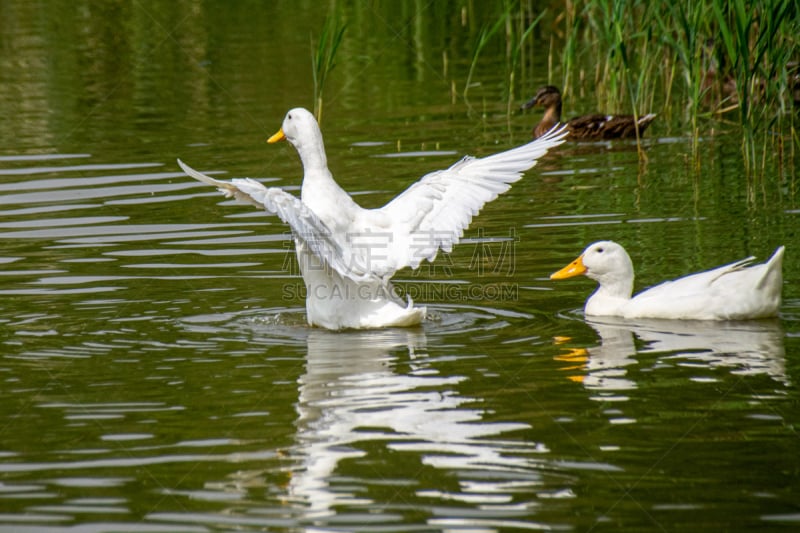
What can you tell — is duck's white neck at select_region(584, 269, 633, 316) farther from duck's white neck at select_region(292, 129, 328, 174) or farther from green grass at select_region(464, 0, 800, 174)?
green grass at select_region(464, 0, 800, 174)

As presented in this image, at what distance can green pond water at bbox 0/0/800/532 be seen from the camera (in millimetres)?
4938

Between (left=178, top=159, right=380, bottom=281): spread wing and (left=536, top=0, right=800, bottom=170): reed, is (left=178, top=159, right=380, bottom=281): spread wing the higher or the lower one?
the lower one

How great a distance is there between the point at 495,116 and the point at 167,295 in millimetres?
8910

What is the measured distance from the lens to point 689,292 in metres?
7.82

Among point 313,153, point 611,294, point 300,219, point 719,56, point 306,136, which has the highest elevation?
point 719,56

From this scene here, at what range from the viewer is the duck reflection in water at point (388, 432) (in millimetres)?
5020

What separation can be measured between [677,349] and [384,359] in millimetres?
1735

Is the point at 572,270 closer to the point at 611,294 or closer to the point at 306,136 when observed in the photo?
the point at 611,294

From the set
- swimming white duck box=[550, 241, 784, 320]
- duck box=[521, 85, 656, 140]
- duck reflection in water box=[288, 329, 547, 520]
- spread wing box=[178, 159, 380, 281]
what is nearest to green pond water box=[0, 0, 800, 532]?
duck reflection in water box=[288, 329, 547, 520]

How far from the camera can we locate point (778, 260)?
24.5 ft

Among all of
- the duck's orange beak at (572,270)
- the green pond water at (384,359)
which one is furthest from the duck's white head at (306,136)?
the duck's orange beak at (572,270)

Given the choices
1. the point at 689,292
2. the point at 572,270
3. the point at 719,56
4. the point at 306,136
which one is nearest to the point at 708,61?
the point at 719,56

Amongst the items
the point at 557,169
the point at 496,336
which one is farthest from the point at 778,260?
the point at 557,169

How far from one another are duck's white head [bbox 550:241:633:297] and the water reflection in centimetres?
30
